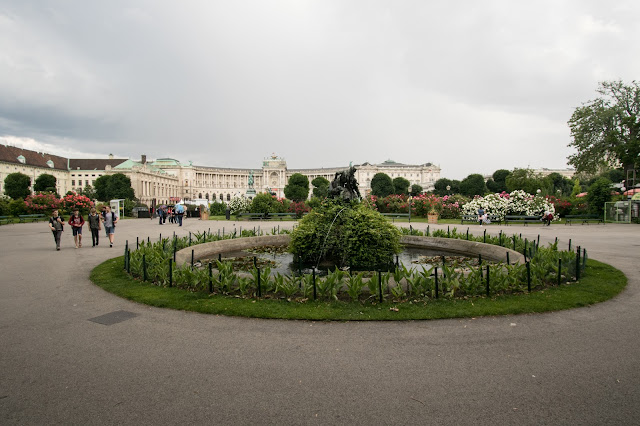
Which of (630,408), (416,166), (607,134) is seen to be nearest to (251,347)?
(630,408)

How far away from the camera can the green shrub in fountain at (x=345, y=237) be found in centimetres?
1004

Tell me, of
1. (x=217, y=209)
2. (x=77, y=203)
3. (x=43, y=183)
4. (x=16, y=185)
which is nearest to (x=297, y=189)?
(x=217, y=209)

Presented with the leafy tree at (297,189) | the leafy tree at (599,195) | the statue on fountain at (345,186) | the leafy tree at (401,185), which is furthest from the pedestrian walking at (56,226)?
the leafy tree at (401,185)

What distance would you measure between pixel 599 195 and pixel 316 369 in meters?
35.9

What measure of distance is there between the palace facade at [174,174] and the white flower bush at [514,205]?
78.7 meters

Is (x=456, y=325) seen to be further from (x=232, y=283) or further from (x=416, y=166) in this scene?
(x=416, y=166)

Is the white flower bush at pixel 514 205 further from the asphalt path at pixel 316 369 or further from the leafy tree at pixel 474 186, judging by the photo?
the leafy tree at pixel 474 186

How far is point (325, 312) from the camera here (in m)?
6.30

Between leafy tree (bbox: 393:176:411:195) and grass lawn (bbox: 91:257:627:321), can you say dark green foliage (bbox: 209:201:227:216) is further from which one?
leafy tree (bbox: 393:176:411:195)

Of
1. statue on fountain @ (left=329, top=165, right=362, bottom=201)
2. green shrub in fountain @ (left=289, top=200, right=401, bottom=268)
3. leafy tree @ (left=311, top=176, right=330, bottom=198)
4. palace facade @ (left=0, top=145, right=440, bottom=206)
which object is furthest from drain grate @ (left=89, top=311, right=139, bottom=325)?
palace facade @ (left=0, top=145, right=440, bottom=206)

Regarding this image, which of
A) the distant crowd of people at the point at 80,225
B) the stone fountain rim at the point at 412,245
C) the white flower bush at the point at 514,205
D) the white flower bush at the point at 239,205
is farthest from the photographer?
the white flower bush at the point at 239,205

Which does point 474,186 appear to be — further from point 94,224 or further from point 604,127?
point 94,224

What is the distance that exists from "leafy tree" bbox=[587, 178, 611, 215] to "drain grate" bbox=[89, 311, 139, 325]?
3660 cm

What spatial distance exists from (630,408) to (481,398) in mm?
1377
